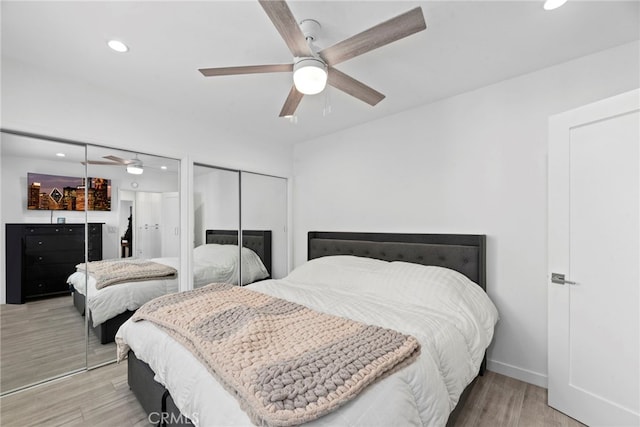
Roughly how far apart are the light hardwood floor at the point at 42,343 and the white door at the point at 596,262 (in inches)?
144

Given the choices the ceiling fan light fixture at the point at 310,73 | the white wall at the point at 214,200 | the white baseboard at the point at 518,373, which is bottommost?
the white baseboard at the point at 518,373

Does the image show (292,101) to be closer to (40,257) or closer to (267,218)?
(267,218)

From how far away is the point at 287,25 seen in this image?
130 centimetres

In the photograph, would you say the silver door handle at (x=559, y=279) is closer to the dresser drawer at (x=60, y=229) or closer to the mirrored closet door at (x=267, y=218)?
the mirrored closet door at (x=267, y=218)

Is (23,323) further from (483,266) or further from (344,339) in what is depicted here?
(483,266)

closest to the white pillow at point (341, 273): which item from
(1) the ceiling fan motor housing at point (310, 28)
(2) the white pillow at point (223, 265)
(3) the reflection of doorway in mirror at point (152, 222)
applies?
(2) the white pillow at point (223, 265)

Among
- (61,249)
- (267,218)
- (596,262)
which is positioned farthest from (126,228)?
(596,262)

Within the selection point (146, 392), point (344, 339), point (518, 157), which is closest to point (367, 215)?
point (518, 157)

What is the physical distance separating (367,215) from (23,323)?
330 cm

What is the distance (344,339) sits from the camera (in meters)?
1.34

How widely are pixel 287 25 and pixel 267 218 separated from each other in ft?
9.24

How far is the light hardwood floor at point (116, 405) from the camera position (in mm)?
1762

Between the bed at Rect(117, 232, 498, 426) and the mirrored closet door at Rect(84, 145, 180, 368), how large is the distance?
835 millimetres

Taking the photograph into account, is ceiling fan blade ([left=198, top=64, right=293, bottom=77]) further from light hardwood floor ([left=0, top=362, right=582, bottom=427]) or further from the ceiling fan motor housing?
light hardwood floor ([left=0, top=362, right=582, bottom=427])
